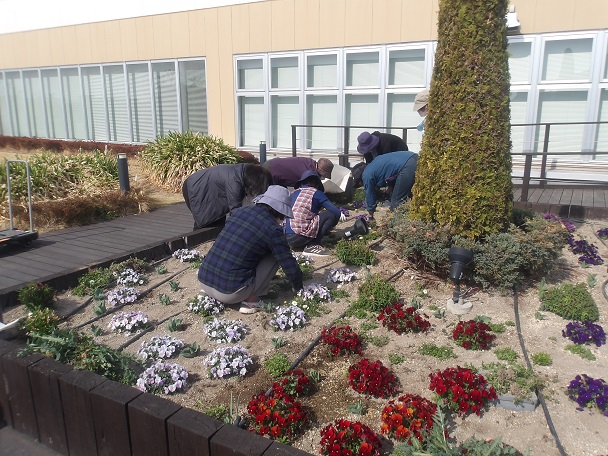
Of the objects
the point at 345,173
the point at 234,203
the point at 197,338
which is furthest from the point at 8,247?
the point at 345,173

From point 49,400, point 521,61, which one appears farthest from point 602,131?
point 49,400

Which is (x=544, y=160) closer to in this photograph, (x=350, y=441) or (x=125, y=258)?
(x=125, y=258)

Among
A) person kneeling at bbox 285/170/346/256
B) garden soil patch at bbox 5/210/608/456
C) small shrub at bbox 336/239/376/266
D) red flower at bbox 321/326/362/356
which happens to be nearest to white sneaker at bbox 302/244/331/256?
person kneeling at bbox 285/170/346/256

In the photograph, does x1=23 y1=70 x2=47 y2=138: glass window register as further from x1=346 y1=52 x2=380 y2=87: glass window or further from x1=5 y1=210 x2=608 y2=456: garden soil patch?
x1=5 y1=210 x2=608 y2=456: garden soil patch

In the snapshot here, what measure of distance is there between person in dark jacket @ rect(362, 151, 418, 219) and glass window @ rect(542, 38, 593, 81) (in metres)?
4.95

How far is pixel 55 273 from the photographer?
16.6 ft

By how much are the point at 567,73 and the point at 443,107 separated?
642 centimetres

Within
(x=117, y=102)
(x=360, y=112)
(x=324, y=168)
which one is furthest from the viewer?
(x=117, y=102)

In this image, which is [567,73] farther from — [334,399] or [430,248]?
[334,399]

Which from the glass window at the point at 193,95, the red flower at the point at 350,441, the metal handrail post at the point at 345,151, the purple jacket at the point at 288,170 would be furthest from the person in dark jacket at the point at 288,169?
the glass window at the point at 193,95

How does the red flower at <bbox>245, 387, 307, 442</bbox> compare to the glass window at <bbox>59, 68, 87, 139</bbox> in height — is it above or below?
below

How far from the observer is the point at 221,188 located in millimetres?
6184

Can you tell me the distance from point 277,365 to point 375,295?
1.31 metres

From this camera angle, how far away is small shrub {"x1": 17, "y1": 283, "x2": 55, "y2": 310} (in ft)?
14.0
